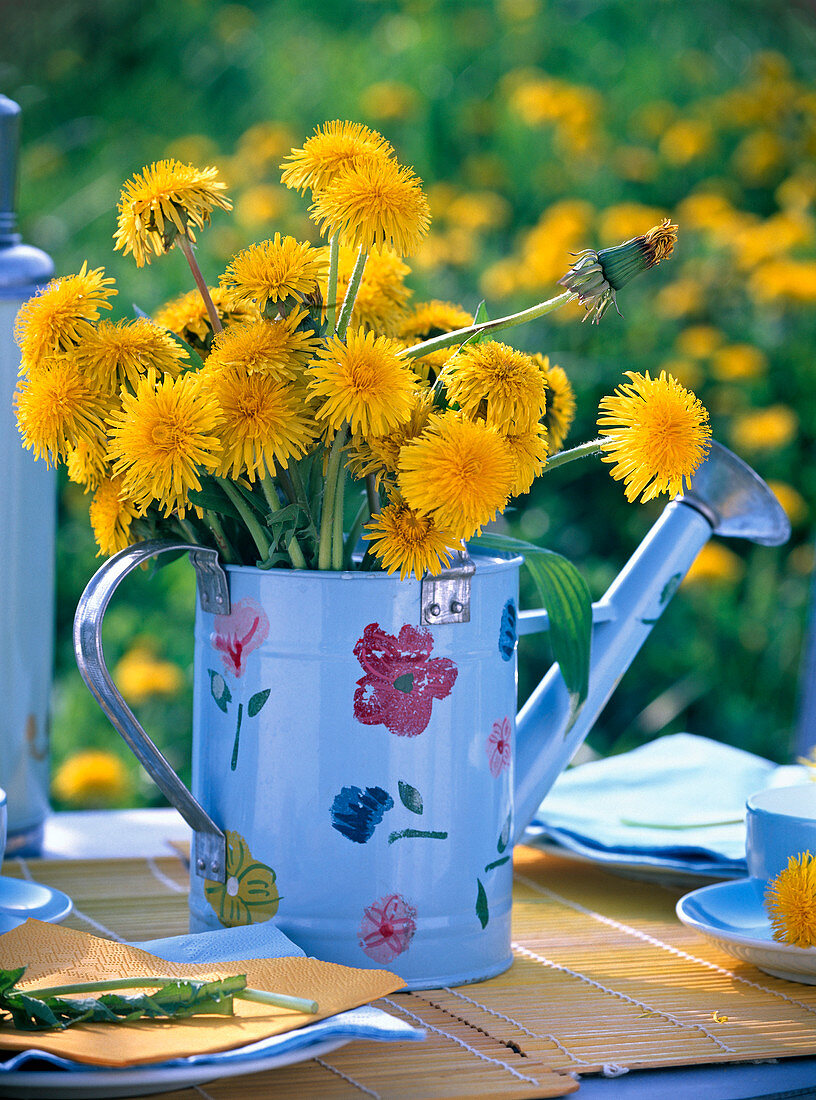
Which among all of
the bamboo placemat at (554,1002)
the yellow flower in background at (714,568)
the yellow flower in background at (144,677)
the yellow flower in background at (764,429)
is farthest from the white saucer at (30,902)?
the yellow flower in background at (764,429)

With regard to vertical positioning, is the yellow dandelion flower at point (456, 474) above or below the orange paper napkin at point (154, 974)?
above

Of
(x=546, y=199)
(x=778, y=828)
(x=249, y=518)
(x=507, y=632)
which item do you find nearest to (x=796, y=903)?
(x=778, y=828)

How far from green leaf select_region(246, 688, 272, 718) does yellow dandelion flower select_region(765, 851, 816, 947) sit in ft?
0.70

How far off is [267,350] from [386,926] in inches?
8.8

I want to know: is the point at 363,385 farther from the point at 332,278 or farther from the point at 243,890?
the point at 243,890

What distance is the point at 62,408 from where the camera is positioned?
1.55ft

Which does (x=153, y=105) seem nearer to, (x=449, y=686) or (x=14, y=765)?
(x=14, y=765)

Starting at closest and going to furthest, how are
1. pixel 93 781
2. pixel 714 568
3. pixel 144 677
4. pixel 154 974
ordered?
1. pixel 154 974
2. pixel 93 781
3. pixel 144 677
4. pixel 714 568

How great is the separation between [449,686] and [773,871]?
166 millimetres

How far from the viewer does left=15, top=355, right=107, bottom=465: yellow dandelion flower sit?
473 mm

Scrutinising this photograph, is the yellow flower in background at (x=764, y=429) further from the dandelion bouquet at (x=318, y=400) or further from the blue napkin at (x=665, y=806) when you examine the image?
the dandelion bouquet at (x=318, y=400)

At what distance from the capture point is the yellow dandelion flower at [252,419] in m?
0.45

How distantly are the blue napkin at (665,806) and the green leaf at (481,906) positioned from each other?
0.43ft

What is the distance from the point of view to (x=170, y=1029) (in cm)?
39
